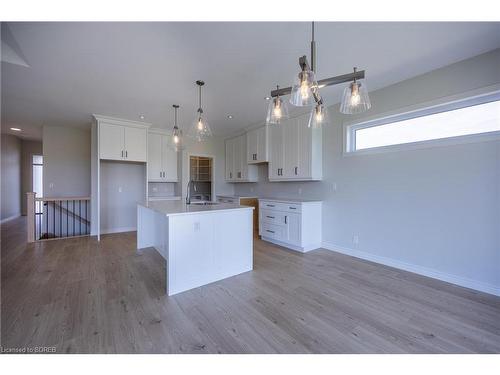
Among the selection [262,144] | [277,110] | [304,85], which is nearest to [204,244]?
[277,110]

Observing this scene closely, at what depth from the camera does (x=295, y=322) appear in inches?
70.1

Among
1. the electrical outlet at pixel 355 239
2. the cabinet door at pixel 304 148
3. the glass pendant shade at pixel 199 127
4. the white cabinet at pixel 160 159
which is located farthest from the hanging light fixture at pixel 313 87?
A: the white cabinet at pixel 160 159

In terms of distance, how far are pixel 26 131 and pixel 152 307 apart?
271 inches

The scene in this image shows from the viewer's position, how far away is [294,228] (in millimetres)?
3752

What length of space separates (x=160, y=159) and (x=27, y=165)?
19.0 feet

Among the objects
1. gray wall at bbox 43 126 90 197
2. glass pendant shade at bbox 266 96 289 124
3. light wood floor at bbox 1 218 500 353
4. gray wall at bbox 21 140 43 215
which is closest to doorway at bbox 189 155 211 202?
gray wall at bbox 43 126 90 197

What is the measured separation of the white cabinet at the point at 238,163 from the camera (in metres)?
5.52

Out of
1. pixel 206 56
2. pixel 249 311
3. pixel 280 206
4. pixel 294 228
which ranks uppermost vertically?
pixel 206 56

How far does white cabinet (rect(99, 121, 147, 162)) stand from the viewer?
4344mm

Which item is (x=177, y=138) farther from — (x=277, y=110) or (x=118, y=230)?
(x=118, y=230)

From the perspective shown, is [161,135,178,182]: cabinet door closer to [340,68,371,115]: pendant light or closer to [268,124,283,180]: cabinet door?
[268,124,283,180]: cabinet door

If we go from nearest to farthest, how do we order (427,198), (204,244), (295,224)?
(204,244)
(427,198)
(295,224)

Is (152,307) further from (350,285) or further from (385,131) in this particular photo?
(385,131)
